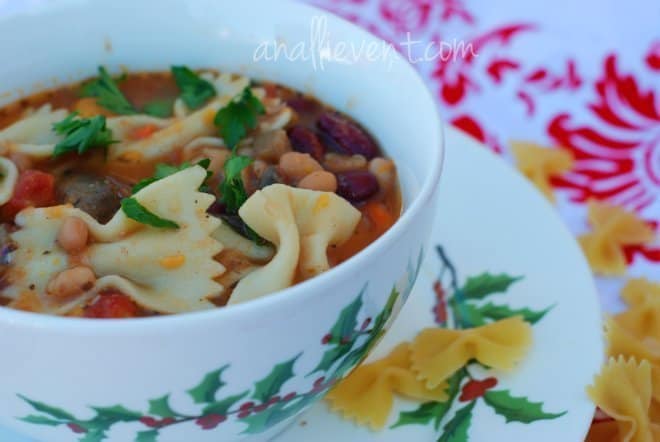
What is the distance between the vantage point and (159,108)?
2863 millimetres

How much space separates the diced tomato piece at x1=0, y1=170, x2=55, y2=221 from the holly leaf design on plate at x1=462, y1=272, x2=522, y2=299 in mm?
1183

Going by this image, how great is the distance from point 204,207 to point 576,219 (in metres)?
1.72

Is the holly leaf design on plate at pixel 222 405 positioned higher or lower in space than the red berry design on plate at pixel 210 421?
higher

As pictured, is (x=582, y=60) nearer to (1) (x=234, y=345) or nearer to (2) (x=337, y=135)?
(2) (x=337, y=135)

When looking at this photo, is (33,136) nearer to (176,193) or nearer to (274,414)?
(176,193)

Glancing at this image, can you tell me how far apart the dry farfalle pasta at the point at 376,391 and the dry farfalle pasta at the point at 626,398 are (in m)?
0.40

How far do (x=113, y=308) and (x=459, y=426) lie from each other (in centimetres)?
88

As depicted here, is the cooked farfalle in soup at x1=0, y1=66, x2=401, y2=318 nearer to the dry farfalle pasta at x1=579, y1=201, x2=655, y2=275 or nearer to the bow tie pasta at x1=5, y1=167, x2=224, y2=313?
the bow tie pasta at x1=5, y1=167, x2=224, y2=313

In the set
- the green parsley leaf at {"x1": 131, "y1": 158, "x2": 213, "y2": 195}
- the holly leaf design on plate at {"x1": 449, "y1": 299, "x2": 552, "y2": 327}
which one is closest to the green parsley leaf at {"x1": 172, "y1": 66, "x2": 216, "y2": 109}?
the green parsley leaf at {"x1": 131, "y1": 158, "x2": 213, "y2": 195}

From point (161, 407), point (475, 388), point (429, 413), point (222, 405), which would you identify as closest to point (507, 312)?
point (475, 388)

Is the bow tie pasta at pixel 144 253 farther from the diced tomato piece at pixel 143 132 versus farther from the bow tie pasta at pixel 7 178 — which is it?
the diced tomato piece at pixel 143 132

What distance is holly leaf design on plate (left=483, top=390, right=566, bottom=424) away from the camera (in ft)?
7.19

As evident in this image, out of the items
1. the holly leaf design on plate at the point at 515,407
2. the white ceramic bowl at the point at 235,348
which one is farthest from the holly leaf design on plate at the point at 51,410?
the holly leaf design on plate at the point at 515,407

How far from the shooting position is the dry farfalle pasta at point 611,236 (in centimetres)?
307
